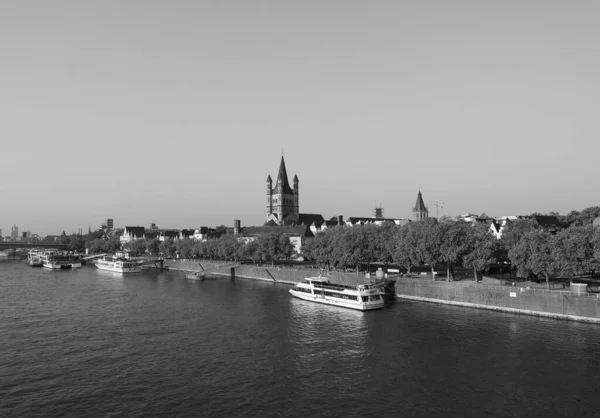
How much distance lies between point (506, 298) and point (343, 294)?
1051 inches

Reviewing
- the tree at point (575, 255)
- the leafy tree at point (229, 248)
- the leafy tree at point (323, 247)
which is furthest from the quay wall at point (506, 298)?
the leafy tree at point (229, 248)

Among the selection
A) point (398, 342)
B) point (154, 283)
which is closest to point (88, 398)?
point (398, 342)

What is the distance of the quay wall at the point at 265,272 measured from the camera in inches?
4245

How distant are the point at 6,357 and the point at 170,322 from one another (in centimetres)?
2201

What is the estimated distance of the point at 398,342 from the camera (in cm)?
5556

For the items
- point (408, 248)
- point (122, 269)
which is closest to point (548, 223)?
point (408, 248)

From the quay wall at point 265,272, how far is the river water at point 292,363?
28905mm

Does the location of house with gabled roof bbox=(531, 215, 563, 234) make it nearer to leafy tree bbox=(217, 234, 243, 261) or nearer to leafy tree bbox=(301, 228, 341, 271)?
leafy tree bbox=(301, 228, 341, 271)

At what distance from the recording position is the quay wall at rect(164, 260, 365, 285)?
108 meters

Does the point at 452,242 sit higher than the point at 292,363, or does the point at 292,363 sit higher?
the point at 452,242

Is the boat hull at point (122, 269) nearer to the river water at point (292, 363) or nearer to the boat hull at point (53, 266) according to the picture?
the boat hull at point (53, 266)

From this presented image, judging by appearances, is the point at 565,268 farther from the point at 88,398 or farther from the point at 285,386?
the point at 88,398

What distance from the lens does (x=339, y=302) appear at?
83.2 m

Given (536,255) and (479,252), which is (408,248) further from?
(536,255)
